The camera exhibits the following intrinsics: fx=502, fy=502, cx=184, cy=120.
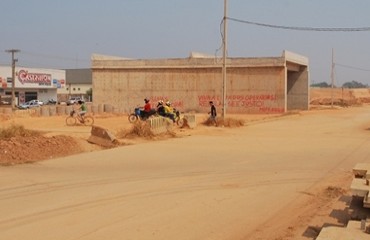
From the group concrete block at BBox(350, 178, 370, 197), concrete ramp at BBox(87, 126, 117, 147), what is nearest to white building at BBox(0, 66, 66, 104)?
concrete ramp at BBox(87, 126, 117, 147)

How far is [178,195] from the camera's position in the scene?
30.1 feet

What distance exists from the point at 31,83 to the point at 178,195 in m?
81.1

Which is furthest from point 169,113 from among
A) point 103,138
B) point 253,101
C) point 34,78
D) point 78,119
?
point 34,78

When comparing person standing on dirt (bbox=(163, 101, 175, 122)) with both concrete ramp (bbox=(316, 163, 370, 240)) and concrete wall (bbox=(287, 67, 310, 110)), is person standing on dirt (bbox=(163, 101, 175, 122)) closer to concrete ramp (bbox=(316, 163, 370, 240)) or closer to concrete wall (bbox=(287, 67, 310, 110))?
concrete ramp (bbox=(316, 163, 370, 240))

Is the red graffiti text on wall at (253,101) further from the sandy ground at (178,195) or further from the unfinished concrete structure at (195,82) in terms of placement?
the sandy ground at (178,195)

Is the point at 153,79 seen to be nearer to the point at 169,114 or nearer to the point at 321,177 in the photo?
the point at 169,114

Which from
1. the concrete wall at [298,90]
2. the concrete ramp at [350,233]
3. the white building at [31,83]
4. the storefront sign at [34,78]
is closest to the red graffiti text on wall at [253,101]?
the concrete wall at [298,90]

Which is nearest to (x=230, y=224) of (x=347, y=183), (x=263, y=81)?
(x=347, y=183)

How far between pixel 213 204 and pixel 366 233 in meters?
Result: 3.37

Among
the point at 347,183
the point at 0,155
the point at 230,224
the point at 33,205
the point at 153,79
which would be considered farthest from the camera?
the point at 153,79

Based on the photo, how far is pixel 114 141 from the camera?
17906 millimetres

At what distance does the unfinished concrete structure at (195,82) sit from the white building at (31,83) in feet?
111

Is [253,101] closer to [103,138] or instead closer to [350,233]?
[103,138]

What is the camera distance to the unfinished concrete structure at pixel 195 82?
47656 mm
